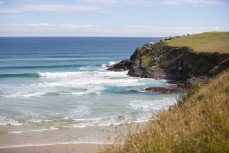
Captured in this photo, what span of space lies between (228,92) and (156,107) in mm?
16579

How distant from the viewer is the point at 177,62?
146 ft

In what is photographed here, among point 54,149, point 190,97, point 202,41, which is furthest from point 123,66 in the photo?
point 190,97

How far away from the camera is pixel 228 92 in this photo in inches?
374

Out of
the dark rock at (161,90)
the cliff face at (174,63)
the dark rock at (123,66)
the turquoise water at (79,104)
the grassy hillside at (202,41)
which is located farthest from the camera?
the dark rock at (123,66)

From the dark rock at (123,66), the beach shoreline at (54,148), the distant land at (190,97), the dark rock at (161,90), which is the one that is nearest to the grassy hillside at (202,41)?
the distant land at (190,97)

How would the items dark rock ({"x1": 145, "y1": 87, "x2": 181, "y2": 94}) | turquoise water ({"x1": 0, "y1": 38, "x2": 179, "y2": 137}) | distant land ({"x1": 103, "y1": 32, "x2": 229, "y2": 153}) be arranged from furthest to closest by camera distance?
1. dark rock ({"x1": 145, "y1": 87, "x2": 181, "y2": 94})
2. turquoise water ({"x1": 0, "y1": 38, "x2": 179, "y2": 137})
3. distant land ({"x1": 103, "y1": 32, "x2": 229, "y2": 153})

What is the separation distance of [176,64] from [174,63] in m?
0.36

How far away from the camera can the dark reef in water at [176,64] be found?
38375 mm

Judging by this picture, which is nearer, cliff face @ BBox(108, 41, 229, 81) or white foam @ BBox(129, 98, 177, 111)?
white foam @ BBox(129, 98, 177, 111)

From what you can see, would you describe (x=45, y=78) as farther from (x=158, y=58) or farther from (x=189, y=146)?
(x=189, y=146)

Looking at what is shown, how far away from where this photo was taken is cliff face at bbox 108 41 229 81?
129 ft

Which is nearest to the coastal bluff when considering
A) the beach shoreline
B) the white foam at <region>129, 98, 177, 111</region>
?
the white foam at <region>129, 98, 177, 111</region>

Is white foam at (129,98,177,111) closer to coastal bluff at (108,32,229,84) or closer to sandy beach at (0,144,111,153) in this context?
coastal bluff at (108,32,229,84)

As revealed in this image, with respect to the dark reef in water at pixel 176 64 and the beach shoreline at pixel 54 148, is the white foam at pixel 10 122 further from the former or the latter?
the dark reef in water at pixel 176 64
